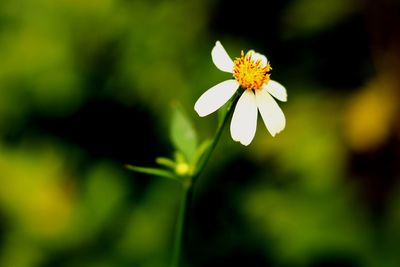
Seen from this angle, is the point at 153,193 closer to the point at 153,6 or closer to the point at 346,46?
the point at 153,6

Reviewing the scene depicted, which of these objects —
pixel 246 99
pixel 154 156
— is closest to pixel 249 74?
pixel 246 99

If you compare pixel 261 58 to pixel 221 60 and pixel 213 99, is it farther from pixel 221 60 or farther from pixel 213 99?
pixel 213 99

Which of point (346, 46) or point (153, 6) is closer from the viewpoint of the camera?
point (153, 6)

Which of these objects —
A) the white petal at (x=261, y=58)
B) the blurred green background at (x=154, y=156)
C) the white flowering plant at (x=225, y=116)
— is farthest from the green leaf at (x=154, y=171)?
the blurred green background at (x=154, y=156)

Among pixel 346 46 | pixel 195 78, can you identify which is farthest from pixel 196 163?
pixel 346 46

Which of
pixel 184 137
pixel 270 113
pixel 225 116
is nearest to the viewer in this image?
pixel 225 116

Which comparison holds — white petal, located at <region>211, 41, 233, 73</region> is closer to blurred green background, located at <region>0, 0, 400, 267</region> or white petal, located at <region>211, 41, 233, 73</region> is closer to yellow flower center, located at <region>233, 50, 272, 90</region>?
yellow flower center, located at <region>233, 50, 272, 90</region>
